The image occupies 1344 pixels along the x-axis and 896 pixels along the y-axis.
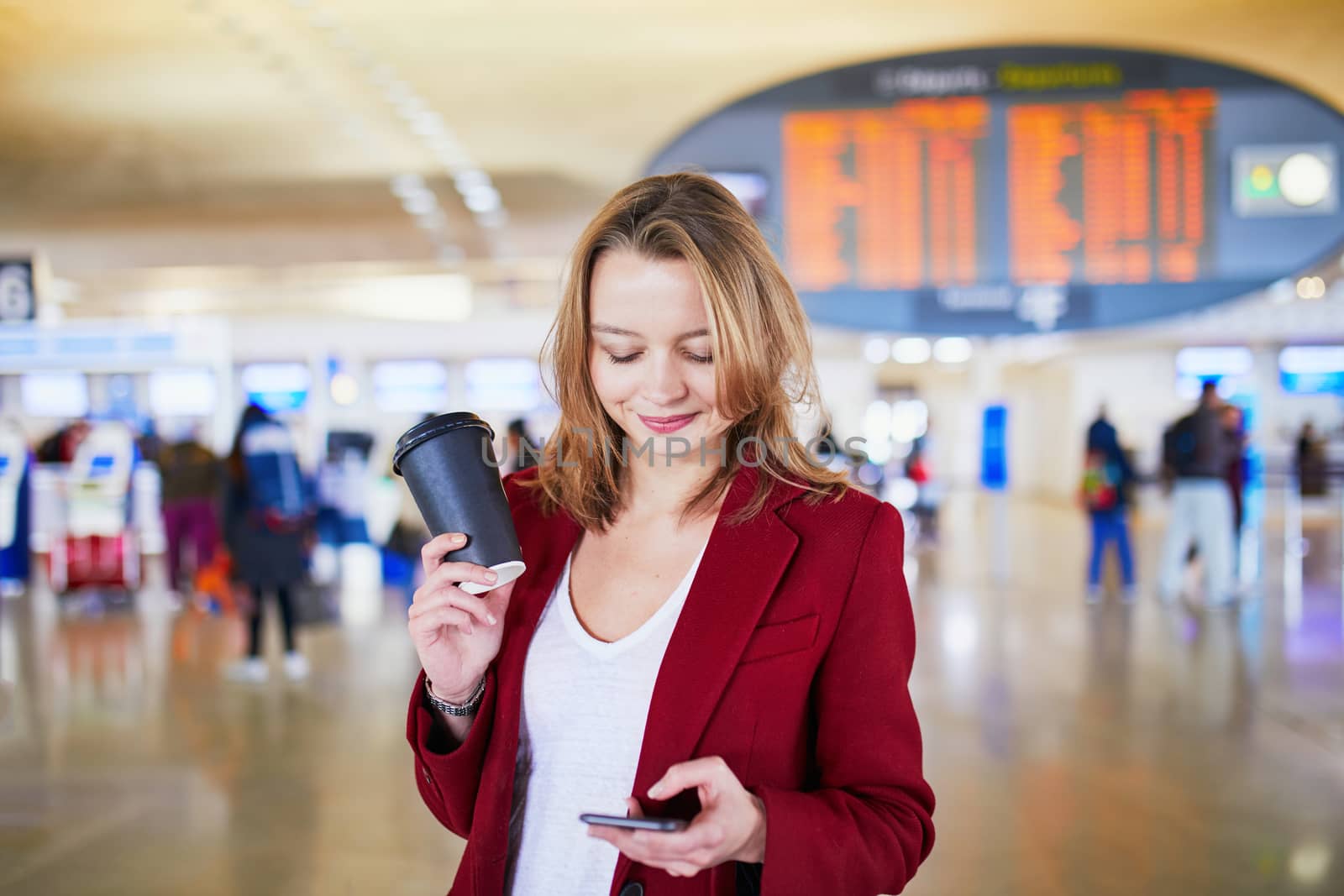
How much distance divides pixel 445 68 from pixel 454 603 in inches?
159

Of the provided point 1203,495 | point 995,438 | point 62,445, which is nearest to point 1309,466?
point 995,438

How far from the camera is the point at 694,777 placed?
84 cm

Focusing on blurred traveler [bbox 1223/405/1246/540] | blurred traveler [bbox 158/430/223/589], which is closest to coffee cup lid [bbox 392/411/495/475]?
blurred traveler [bbox 158/430/223/589]

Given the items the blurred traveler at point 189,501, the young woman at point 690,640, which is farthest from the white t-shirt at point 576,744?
the blurred traveler at point 189,501

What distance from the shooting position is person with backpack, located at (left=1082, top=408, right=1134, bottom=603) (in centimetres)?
748

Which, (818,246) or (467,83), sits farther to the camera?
(467,83)

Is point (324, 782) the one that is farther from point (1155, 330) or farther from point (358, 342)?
point (1155, 330)

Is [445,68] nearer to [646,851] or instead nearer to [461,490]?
[461,490]

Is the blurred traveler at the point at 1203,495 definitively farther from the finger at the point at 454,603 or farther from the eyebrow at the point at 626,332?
the finger at the point at 454,603

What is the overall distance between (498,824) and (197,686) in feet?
15.8

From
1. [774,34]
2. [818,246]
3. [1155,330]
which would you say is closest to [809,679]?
[818,246]

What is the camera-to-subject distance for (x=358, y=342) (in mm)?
16391

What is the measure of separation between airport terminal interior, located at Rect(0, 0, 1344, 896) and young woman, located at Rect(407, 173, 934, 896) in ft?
0.48

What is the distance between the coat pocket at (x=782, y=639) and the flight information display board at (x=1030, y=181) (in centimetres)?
263
